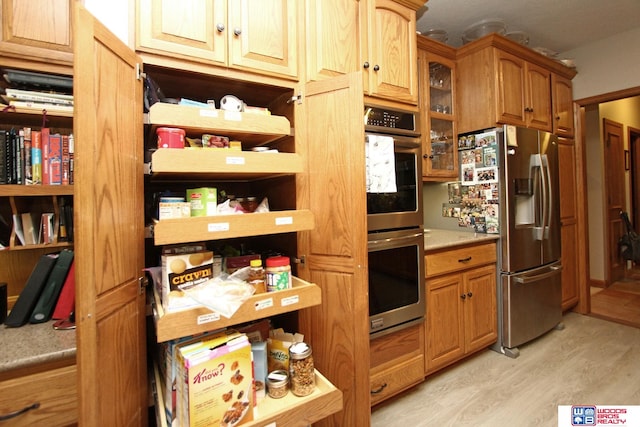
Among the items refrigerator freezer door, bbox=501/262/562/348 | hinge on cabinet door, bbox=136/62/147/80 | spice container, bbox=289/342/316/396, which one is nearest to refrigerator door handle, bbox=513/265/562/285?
refrigerator freezer door, bbox=501/262/562/348

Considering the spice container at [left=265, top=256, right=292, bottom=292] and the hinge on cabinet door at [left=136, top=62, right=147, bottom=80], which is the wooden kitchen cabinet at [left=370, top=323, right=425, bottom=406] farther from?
the hinge on cabinet door at [left=136, top=62, right=147, bottom=80]

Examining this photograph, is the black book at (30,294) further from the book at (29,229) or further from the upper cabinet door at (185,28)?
the upper cabinet door at (185,28)

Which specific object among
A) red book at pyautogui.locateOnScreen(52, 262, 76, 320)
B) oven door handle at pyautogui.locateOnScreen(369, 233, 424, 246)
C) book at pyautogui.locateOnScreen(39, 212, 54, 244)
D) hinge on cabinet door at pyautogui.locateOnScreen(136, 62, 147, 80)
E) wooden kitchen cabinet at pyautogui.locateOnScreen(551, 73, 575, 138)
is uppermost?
wooden kitchen cabinet at pyautogui.locateOnScreen(551, 73, 575, 138)

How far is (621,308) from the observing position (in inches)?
117

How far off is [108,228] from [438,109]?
93.7 inches

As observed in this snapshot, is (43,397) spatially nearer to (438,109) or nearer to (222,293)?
(222,293)

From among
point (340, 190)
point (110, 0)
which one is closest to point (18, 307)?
point (110, 0)

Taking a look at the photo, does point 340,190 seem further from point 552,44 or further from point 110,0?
point 552,44

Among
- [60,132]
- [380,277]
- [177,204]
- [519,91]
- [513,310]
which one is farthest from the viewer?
[519,91]

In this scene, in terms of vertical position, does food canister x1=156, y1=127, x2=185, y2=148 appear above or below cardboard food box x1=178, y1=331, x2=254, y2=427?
above

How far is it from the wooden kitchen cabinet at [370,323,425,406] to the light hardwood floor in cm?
14

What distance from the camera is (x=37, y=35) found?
1115mm

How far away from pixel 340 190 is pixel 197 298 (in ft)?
2.16

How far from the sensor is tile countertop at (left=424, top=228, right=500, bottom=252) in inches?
73.1
